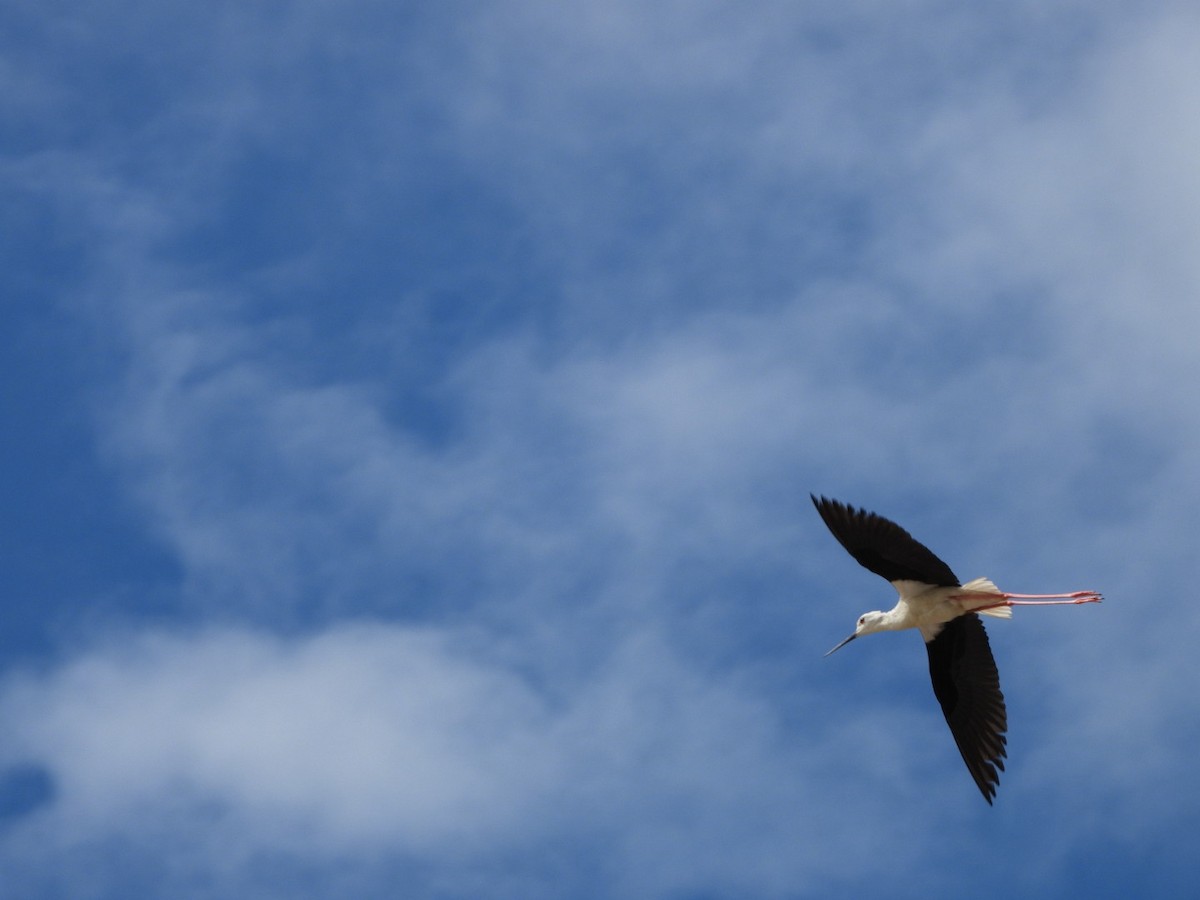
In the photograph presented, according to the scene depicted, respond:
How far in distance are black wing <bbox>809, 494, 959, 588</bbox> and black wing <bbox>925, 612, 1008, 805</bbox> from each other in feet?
4.61

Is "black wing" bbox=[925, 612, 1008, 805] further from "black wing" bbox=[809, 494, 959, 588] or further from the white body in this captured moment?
"black wing" bbox=[809, 494, 959, 588]

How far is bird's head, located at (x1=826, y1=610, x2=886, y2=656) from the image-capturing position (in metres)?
22.2

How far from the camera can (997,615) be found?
21.2m

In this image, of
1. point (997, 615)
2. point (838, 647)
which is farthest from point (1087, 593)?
point (838, 647)

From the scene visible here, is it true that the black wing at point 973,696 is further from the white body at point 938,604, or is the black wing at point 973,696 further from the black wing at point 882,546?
the black wing at point 882,546

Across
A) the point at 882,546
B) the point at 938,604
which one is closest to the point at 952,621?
the point at 938,604

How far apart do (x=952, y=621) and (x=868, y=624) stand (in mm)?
1187

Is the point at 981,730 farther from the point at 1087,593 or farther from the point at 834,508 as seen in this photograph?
the point at 834,508

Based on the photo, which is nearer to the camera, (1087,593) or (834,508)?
(834,508)

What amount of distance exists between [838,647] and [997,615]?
2.38 metres

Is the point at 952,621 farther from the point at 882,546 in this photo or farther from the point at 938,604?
the point at 882,546

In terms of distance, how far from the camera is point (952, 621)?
21.9 metres

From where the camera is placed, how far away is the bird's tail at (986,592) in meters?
20.9

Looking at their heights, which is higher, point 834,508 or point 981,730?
point 834,508
